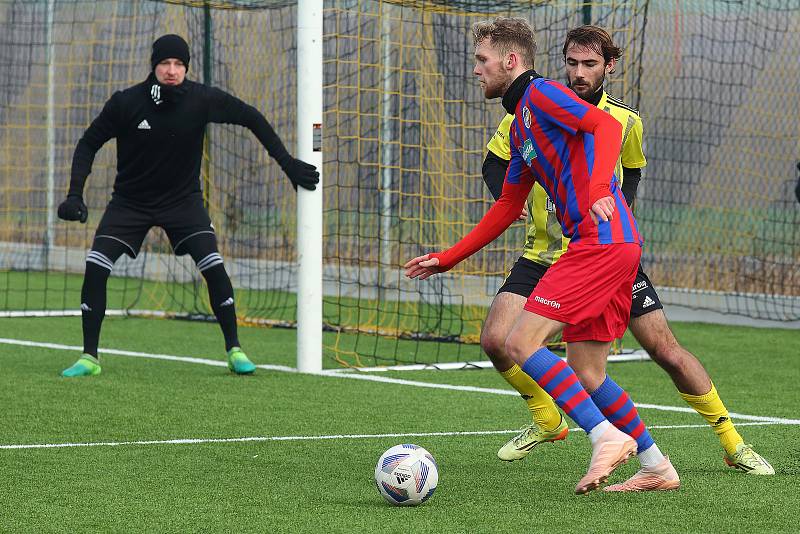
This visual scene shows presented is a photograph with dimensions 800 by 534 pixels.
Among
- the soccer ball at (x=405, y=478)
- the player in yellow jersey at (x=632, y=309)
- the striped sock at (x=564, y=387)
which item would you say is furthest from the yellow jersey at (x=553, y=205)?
the soccer ball at (x=405, y=478)

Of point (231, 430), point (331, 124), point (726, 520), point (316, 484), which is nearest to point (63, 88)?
point (331, 124)

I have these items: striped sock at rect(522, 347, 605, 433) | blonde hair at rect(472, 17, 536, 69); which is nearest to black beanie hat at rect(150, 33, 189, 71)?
blonde hair at rect(472, 17, 536, 69)

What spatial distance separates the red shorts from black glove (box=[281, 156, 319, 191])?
3.73 m

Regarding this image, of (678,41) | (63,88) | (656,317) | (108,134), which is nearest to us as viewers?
(656,317)

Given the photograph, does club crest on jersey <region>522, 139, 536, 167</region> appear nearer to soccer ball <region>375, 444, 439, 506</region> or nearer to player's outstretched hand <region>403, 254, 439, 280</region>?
player's outstretched hand <region>403, 254, 439, 280</region>

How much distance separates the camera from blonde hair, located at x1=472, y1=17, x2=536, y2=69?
17.4 feet

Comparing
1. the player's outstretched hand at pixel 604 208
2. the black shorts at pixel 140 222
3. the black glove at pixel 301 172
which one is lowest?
the player's outstretched hand at pixel 604 208

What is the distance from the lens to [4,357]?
9.62 meters

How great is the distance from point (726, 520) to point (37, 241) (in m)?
14.6

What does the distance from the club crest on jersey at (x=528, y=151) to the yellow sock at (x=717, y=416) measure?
124cm

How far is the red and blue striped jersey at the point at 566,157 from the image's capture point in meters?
5.05

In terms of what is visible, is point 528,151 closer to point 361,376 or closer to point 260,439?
point 260,439

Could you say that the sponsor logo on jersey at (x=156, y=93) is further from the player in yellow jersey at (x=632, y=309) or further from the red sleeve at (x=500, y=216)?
the red sleeve at (x=500, y=216)

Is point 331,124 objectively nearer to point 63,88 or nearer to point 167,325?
point 167,325
